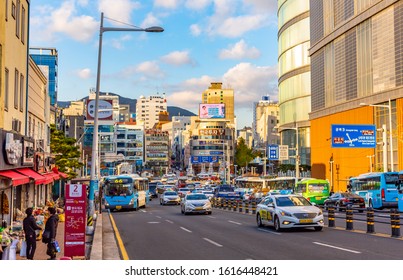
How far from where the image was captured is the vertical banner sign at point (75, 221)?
52.5 ft

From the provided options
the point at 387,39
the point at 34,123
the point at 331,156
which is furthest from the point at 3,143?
the point at 331,156

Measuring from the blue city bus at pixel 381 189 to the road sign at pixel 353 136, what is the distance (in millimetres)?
4825

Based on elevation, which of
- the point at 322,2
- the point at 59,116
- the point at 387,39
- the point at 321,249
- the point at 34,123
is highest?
the point at 322,2

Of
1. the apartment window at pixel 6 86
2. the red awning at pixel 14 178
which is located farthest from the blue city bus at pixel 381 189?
the apartment window at pixel 6 86

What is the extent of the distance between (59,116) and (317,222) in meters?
71.6

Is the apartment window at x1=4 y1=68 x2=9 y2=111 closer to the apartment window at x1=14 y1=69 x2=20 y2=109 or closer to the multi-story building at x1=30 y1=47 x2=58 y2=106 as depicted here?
the apartment window at x1=14 y1=69 x2=20 y2=109

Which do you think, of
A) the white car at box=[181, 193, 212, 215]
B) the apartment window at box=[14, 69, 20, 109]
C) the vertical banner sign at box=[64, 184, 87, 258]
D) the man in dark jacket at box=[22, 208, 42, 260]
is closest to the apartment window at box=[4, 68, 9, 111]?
the apartment window at box=[14, 69, 20, 109]

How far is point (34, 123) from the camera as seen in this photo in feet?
127

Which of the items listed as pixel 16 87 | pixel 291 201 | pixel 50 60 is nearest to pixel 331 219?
pixel 291 201

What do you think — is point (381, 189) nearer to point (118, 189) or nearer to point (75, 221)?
point (118, 189)

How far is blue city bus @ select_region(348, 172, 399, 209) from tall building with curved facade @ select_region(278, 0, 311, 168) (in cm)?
5261

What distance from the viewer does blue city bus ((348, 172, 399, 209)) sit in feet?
150

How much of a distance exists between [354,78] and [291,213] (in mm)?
56544
